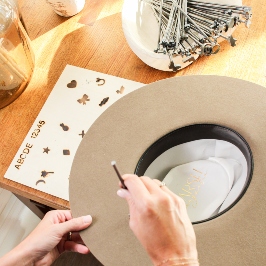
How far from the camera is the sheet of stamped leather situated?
949 mm

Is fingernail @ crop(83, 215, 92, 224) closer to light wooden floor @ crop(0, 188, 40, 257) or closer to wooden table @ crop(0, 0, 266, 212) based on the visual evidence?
wooden table @ crop(0, 0, 266, 212)

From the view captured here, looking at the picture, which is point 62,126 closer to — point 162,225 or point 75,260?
point 75,260

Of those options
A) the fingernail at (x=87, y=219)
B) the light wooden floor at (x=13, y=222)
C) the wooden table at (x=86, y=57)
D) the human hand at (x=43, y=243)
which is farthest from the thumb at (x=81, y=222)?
the light wooden floor at (x=13, y=222)

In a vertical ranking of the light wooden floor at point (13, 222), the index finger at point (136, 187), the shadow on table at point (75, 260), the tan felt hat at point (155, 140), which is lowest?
the light wooden floor at point (13, 222)

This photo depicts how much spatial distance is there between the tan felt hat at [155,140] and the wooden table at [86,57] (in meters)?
0.27

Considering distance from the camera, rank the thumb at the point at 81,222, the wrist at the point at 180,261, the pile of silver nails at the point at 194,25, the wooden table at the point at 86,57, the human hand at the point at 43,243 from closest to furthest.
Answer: the wrist at the point at 180,261
the thumb at the point at 81,222
the human hand at the point at 43,243
the pile of silver nails at the point at 194,25
the wooden table at the point at 86,57

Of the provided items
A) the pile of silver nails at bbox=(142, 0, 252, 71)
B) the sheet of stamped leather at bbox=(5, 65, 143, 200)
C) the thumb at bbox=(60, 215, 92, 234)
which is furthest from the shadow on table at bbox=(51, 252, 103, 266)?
Result: the pile of silver nails at bbox=(142, 0, 252, 71)

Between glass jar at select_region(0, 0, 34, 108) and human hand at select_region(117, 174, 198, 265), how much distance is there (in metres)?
0.64

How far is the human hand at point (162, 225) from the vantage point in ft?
1.69

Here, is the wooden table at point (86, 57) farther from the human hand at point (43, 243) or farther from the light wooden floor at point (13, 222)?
the light wooden floor at point (13, 222)

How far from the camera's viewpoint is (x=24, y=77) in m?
1.08

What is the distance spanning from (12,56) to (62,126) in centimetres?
24

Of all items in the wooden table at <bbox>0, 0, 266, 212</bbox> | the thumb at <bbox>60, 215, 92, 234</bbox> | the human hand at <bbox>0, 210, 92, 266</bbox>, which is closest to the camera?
the thumb at <bbox>60, 215, 92, 234</bbox>

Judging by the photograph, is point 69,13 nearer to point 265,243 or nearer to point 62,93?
point 62,93
